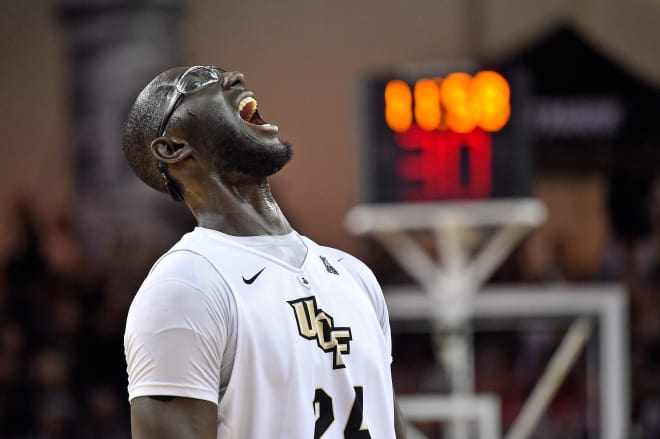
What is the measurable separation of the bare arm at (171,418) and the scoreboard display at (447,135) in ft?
12.7

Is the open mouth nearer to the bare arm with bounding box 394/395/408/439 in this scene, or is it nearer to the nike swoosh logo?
the nike swoosh logo

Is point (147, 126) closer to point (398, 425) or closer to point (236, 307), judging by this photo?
point (236, 307)

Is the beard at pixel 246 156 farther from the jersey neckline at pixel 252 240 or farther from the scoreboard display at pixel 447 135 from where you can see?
the scoreboard display at pixel 447 135

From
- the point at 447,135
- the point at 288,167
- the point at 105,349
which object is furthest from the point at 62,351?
the point at 447,135

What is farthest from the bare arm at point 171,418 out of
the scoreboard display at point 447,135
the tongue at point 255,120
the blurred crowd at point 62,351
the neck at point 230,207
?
the blurred crowd at point 62,351

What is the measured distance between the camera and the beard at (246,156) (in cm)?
156

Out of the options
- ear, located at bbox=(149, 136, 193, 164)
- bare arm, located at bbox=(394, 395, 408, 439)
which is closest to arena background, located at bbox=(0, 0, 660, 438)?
bare arm, located at bbox=(394, 395, 408, 439)

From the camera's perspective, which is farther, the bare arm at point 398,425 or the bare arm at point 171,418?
the bare arm at point 398,425

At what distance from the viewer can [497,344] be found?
18.1 feet

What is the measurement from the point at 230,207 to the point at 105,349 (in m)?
4.45

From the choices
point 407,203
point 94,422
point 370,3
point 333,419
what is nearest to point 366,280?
point 333,419

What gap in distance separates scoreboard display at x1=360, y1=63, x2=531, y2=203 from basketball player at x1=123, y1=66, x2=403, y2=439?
11.7ft

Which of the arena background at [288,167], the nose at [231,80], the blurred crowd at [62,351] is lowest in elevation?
the blurred crowd at [62,351]

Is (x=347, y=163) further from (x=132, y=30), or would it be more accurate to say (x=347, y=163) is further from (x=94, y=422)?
(x=94, y=422)
